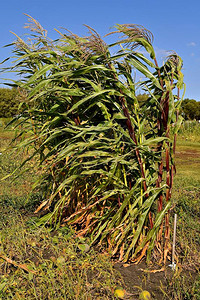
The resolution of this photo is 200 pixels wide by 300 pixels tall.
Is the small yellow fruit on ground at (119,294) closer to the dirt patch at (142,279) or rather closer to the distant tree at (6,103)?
the dirt patch at (142,279)

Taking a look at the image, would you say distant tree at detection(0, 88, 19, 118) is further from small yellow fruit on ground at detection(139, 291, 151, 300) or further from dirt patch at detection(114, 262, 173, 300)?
small yellow fruit on ground at detection(139, 291, 151, 300)

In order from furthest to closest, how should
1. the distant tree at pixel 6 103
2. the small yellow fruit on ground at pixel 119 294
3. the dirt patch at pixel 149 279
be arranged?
1. the distant tree at pixel 6 103
2. the dirt patch at pixel 149 279
3. the small yellow fruit on ground at pixel 119 294

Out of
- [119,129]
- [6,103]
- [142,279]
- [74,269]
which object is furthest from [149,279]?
[6,103]

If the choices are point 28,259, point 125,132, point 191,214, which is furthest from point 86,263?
point 191,214

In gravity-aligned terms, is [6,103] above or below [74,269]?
above

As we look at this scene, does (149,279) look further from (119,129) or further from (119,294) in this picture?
(119,129)

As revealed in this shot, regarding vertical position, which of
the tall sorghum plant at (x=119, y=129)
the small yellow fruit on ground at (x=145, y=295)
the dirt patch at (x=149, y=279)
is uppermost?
the tall sorghum plant at (x=119, y=129)

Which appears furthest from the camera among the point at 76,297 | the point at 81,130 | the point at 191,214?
the point at 191,214

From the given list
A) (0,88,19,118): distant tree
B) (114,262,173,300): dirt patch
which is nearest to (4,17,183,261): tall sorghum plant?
(114,262,173,300): dirt patch

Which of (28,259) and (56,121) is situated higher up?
(56,121)

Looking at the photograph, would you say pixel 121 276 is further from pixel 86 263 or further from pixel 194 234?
pixel 194 234

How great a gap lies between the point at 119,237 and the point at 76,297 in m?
0.79

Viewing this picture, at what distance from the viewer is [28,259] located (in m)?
2.71

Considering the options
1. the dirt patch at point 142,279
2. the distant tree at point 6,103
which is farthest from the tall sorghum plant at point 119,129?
the distant tree at point 6,103
